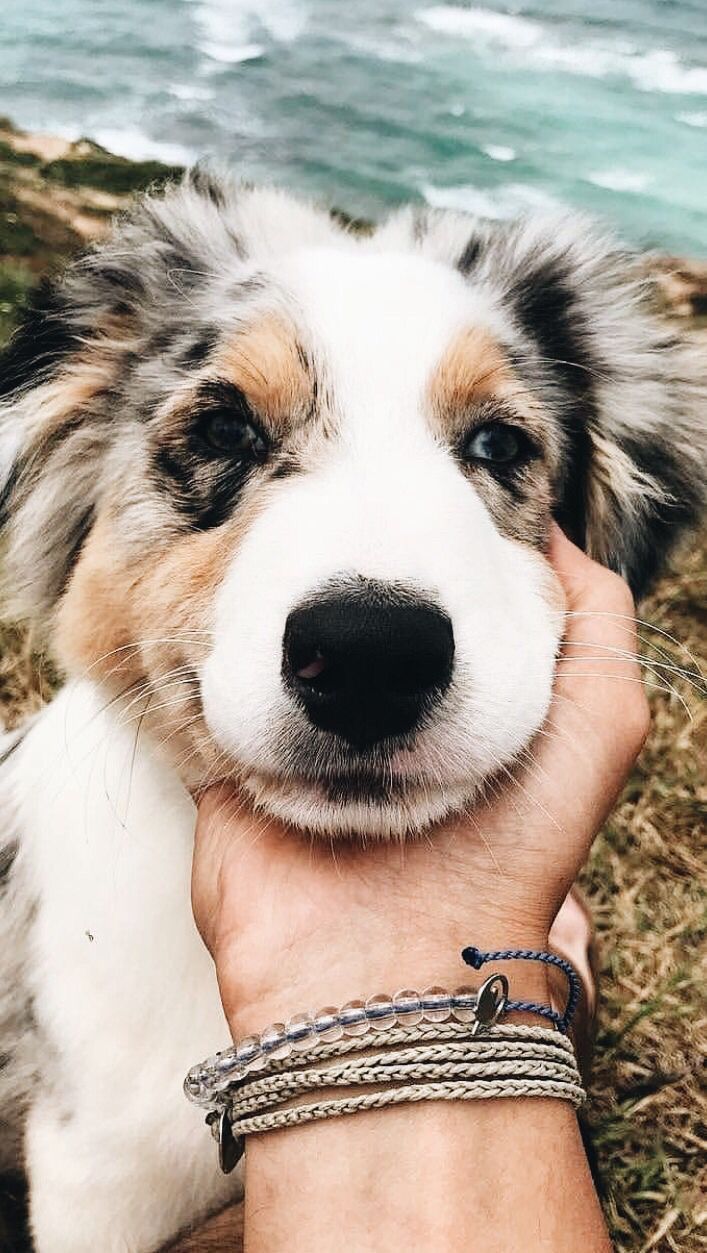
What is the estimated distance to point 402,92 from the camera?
388cm

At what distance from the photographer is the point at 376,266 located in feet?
6.07

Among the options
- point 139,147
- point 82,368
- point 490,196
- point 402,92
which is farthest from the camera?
point 402,92

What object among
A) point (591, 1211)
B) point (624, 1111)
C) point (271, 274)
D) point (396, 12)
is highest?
point (396, 12)

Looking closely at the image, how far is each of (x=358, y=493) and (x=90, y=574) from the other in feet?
2.33

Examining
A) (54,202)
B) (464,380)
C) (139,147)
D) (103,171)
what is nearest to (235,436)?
(464,380)

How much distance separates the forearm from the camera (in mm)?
1246

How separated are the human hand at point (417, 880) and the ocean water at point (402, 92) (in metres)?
2.44

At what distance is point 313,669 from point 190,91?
10.4ft

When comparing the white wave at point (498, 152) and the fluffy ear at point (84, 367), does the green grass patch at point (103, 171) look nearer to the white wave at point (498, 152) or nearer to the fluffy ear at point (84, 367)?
the white wave at point (498, 152)

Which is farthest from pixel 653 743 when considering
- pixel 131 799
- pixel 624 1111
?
pixel 131 799

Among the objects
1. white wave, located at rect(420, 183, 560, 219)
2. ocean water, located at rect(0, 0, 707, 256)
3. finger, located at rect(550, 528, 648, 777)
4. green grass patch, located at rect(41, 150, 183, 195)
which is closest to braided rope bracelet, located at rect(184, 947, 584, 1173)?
finger, located at rect(550, 528, 648, 777)

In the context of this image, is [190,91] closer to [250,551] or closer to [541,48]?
[541,48]

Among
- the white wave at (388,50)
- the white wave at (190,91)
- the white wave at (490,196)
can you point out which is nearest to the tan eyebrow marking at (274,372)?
the white wave at (490,196)

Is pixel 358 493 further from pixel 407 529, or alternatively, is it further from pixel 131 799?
pixel 131 799
